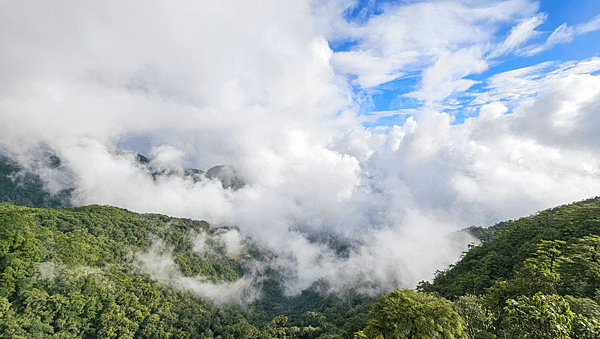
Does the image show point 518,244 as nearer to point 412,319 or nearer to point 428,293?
point 428,293

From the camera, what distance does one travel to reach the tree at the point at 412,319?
29438 mm

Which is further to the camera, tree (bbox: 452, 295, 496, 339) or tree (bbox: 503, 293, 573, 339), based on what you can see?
tree (bbox: 452, 295, 496, 339)

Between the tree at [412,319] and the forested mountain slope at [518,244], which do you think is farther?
the forested mountain slope at [518,244]

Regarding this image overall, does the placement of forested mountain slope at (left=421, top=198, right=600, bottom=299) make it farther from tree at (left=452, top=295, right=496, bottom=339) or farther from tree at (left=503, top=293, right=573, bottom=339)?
tree at (left=503, top=293, right=573, bottom=339)

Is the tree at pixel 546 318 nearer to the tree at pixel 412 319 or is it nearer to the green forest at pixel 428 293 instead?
the green forest at pixel 428 293

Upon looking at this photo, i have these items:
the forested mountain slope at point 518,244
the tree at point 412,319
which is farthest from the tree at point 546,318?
the forested mountain slope at point 518,244

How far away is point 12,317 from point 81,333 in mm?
56211

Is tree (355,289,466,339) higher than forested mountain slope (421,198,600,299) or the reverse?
the reverse

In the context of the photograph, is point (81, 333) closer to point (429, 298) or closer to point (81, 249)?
point (81, 249)

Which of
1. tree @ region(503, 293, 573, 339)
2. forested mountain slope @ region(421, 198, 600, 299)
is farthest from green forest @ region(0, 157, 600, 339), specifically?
forested mountain slope @ region(421, 198, 600, 299)

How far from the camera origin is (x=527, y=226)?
318ft

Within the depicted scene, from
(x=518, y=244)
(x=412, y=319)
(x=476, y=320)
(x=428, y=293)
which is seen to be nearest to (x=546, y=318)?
(x=412, y=319)

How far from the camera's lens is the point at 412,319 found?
3206 cm

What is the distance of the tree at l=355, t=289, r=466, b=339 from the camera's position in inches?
1159
